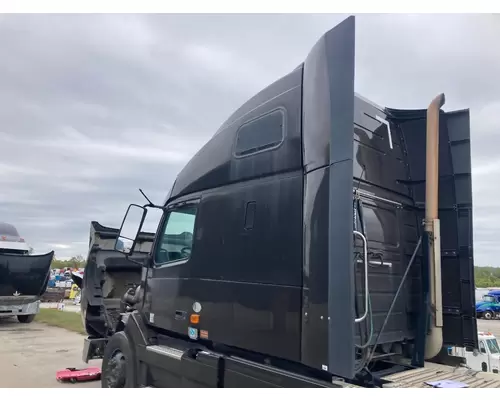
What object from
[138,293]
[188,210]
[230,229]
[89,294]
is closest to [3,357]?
[89,294]

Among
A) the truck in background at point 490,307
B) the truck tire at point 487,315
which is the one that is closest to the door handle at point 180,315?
the truck in background at point 490,307

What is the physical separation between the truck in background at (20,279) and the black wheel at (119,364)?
35.1 ft

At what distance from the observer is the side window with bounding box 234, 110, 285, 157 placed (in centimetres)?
354

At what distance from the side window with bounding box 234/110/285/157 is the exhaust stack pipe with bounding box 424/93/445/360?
131 centimetres

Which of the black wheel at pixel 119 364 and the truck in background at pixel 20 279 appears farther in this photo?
the truck in background at pixel 20 279

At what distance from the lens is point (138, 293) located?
5.10 metres

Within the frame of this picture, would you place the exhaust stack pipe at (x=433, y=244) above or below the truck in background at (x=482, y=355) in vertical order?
above

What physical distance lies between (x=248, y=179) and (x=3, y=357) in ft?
28.2

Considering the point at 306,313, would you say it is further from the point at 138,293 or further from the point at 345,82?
the point at 138,293

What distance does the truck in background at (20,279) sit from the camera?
14336mm

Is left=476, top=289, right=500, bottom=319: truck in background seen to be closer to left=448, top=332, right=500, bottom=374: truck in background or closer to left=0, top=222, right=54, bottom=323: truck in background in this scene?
left=448, top=332, right=500, bottom=374: truck in background

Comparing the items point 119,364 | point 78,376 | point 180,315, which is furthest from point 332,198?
point 78,376

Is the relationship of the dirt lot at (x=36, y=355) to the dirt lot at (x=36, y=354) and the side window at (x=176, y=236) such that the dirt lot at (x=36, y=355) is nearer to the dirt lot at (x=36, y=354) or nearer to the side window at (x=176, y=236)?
the dirt lot at (x=36, y=354)

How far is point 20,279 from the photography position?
14555 mm
